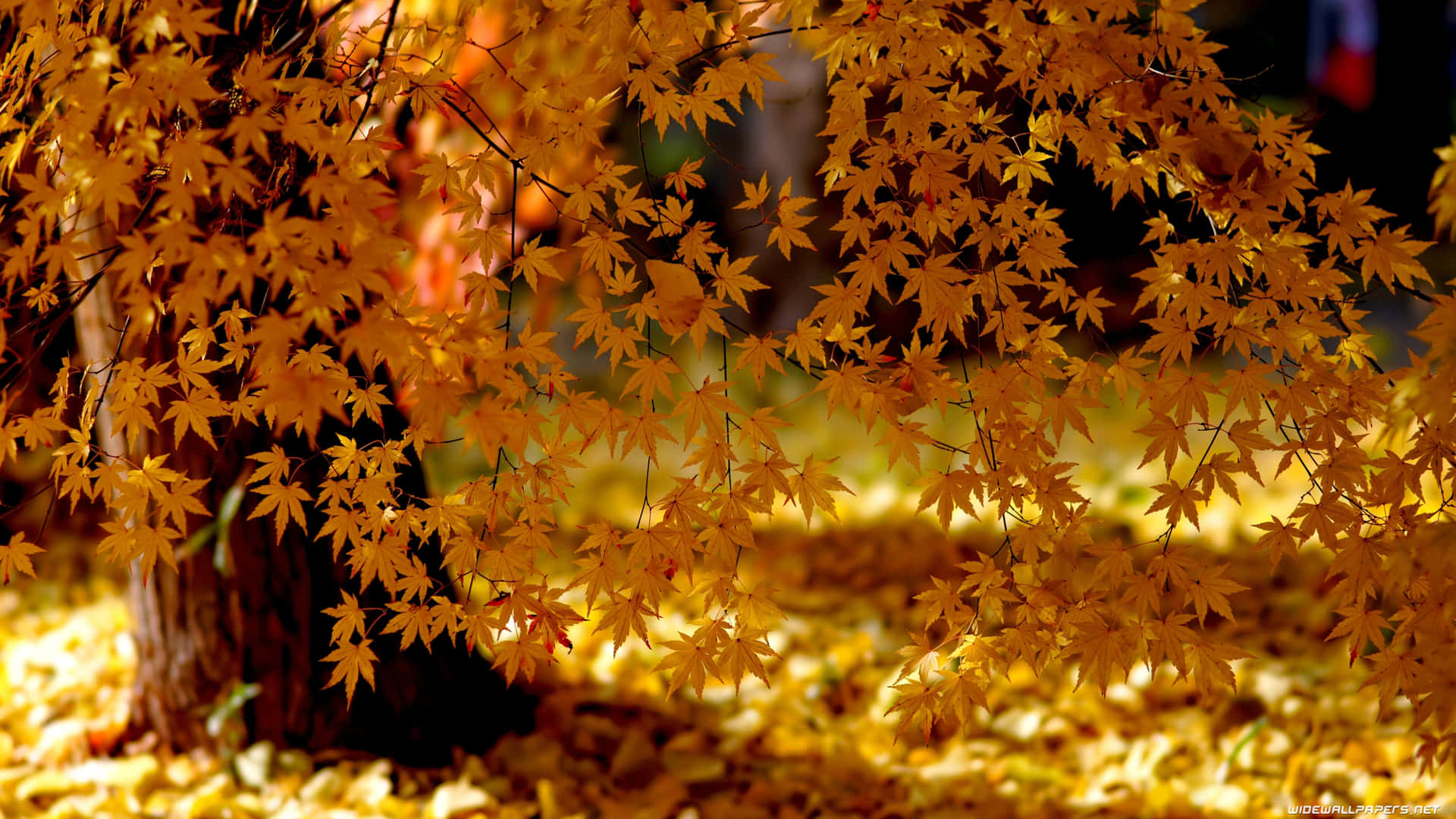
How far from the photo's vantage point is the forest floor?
215cm

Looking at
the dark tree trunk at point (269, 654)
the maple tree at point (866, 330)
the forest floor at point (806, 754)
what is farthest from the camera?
the dark tree trunk at point (269, 654)

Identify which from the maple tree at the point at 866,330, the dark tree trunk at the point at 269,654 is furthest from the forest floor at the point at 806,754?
the maple tree at the point at 866,330

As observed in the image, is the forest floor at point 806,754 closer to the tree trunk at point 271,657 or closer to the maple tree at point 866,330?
the tree trunk at point 271,657

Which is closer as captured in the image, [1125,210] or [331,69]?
[331,69]

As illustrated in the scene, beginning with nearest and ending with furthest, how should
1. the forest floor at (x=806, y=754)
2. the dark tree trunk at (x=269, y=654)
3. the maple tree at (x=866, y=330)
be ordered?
the maple tree at (x=866, y=330) < the forest floor at (x=806, y=754) < the dark tree trunk at (x=269, y=654)

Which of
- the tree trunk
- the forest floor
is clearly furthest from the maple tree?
the tree trunk

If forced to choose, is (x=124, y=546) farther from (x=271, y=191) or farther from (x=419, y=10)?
(x=419, y=10)

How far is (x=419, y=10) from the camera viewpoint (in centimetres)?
381

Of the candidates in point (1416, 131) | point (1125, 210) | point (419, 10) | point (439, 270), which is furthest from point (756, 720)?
point (1416, 131)

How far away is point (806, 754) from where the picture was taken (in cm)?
239

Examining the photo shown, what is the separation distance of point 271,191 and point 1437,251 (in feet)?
29.7

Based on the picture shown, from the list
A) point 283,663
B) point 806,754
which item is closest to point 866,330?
point 806,754

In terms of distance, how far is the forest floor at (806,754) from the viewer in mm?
2146

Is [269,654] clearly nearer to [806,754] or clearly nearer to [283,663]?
[283,663]
